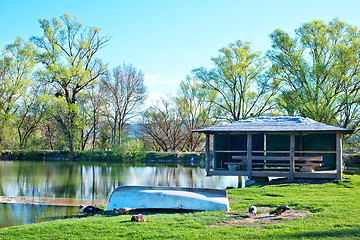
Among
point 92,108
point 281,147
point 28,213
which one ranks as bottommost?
point 28,213

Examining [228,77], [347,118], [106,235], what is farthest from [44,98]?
[106,235]

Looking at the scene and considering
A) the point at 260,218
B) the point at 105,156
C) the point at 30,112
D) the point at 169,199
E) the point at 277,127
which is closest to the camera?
the point at 260,218

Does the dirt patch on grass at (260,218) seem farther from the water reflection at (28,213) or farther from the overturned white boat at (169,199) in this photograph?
the water reflection at (28,213)

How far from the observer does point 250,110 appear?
123 ft

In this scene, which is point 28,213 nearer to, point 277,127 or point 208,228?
point 208,228

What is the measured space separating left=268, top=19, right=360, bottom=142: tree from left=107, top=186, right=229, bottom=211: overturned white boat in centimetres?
2040

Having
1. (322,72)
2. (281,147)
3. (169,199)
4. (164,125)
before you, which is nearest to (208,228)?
(169,199)

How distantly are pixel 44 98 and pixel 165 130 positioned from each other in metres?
14.9

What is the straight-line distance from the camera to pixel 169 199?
9398 mm

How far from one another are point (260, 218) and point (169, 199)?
8.38ft

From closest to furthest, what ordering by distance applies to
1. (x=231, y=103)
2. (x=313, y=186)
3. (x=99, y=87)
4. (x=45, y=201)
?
1. (x=313, y=186)
2. (x=45, y=201)
3. (x=231, y=103)
4. (x=99, y=87)

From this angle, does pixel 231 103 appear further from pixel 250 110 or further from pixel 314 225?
pixel 314 225

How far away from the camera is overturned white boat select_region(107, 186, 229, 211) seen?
29.8 feet

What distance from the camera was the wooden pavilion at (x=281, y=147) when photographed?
49.6ft
